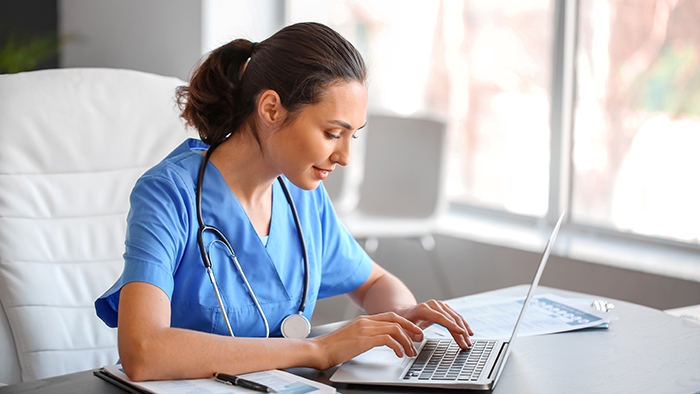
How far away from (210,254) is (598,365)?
0.63 m

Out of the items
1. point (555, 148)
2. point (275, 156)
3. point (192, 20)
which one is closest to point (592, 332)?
point (275, 156)

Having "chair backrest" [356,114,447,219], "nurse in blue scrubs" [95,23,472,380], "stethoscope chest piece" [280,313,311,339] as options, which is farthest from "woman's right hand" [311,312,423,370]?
"chair backrest" [356,114,447,219]

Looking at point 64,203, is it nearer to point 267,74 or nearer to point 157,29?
point 267,74

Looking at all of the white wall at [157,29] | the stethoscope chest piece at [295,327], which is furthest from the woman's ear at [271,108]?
the white wall at [157,29]

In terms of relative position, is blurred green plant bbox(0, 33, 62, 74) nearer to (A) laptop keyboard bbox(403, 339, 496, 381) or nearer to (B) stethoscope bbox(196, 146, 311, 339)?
(B) stethoscope bbox(196, 146, 311, 339)

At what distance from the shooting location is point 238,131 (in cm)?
137

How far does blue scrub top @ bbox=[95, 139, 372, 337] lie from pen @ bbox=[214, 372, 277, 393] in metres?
0.19

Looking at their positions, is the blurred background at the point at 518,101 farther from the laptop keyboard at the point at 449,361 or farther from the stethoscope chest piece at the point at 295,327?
the stethoscope chest piece at the point at 295,327

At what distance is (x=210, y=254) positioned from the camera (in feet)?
4.13

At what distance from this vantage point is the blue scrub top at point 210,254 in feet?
3.78

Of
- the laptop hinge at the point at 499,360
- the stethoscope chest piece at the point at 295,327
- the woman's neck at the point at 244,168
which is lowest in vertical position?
the stethoscope chest piece at the point at 295,327

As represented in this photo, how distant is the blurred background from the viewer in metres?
2.74

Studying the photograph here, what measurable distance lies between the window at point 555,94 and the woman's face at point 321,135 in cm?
183

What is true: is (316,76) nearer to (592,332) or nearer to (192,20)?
(592,332)
